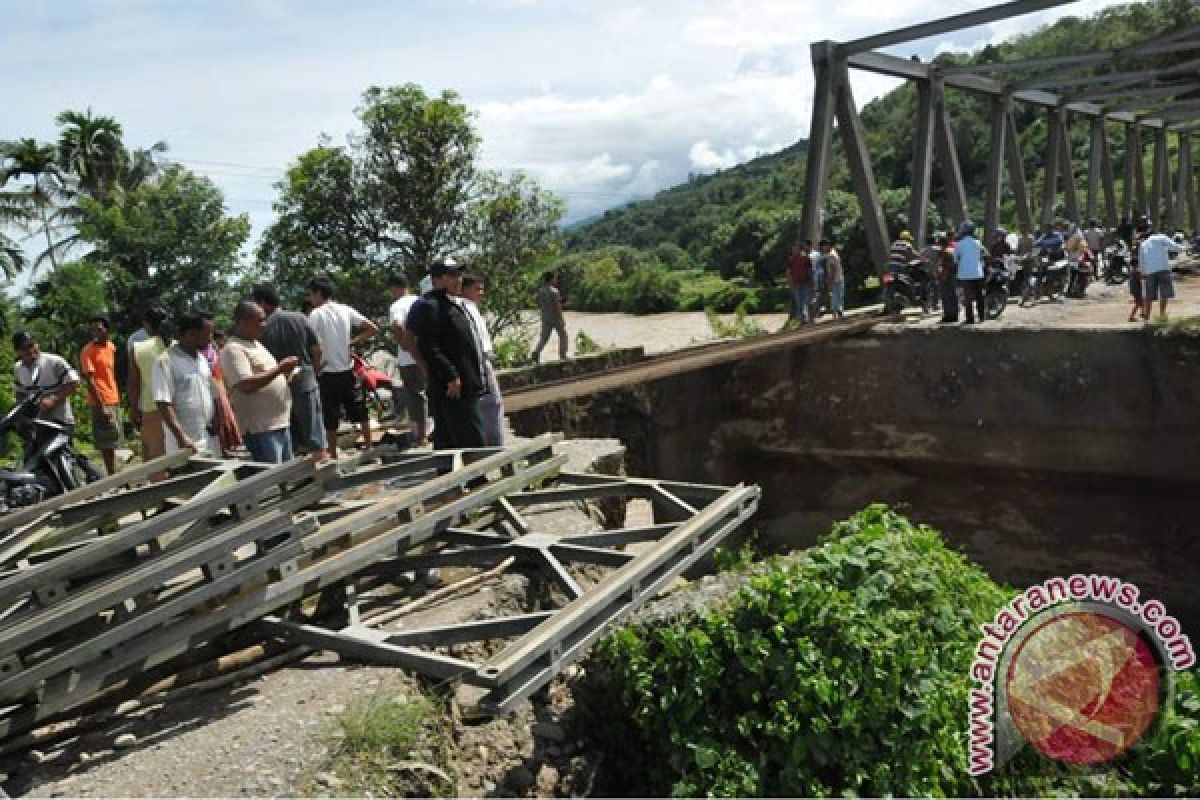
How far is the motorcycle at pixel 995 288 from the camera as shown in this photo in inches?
476

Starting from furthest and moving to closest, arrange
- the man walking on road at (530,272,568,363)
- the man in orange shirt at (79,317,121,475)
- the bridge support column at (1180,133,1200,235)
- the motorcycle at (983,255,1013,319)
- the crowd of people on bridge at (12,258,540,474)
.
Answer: the bridge support column at (1180,133,1200,235) → the motorcycle at (983,255,1013,319) → the man walking on road at (530,272,568,363) → the man in orange shirt at (79,317,121,475) → the crowd of people on bridge at (12,258,540,474)

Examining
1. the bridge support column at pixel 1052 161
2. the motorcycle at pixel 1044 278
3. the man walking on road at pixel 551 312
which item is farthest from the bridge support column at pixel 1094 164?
the man walking on road at pixel 551 312

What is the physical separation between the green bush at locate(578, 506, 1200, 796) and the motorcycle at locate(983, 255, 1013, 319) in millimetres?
8534

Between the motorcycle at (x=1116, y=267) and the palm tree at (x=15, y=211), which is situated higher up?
the palm tree at (x=15, y=211)

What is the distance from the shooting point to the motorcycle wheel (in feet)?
40.0

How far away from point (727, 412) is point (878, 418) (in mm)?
1832

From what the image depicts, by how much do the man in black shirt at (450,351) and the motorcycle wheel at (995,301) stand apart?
8582mm

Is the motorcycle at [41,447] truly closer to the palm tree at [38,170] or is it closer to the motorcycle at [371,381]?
the motorcycle at [371,381]

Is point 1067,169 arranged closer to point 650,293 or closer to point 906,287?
point 906,287

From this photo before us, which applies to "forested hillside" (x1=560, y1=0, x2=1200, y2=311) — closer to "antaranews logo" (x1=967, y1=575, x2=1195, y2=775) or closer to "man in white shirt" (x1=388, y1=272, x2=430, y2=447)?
"man in white shirt" (x1=388, y1=272, x2=430, y2=447)

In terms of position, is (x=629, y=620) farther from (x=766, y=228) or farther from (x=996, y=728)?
→ (x=766, y=228)

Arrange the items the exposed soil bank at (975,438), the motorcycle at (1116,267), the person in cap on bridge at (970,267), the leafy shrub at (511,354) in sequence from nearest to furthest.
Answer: the exposed soil bank at (975,438) < the person in cap on bridge at (970,267) < the leafy shrub at (511,354) < the motorcycle at (1116,267)

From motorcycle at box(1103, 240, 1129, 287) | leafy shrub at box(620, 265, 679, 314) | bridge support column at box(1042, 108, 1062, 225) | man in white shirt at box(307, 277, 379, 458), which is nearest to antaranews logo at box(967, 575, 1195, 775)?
man in white shirt at box(307, 277, 379, 458)

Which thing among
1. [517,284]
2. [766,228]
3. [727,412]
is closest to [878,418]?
[727,412]
